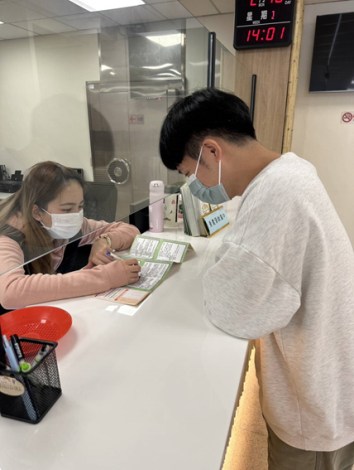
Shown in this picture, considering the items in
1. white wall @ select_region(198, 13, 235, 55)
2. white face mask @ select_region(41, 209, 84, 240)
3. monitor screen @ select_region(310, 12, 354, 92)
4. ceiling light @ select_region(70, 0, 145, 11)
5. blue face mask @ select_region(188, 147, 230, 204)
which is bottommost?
white face mask @ select_region(41, 209, 84, 240)

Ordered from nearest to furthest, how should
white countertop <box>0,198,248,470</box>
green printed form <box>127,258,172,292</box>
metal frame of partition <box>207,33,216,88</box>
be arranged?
white countertop <box>0,198,248,470</box>, green printed form <box>127,258,172,292</box>, metal frame of partition <box>207,33,216,88</box>

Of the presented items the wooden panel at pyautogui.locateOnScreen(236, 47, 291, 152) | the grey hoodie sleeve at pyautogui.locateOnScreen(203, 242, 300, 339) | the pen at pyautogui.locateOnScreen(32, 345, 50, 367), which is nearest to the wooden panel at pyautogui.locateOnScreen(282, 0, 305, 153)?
the wooden panel at pyautogui.locateOnScreen(236, 47, 291, 152)

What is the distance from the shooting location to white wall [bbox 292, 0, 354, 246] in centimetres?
288

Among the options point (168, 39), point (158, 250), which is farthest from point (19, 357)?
point (168, 39)

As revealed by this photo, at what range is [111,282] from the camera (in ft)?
3.76

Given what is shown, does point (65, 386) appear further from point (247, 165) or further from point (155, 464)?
point (247, 165)

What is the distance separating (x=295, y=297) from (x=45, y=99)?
709mm

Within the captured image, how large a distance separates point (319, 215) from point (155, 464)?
1.86 ft

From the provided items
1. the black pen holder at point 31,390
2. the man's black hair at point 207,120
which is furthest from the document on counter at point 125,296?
the man's black hair at point 207,120

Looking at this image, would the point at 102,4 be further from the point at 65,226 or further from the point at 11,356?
the point at 11,356

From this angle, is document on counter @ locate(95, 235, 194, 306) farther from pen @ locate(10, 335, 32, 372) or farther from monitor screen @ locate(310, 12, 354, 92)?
monitor screen @ locate(310, 12, 354, 92)

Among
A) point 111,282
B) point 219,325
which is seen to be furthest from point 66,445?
point 111,282

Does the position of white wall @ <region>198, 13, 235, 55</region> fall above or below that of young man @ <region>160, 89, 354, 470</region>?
above

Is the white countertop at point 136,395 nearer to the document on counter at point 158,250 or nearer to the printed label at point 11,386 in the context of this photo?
the printed label at point 11,386
